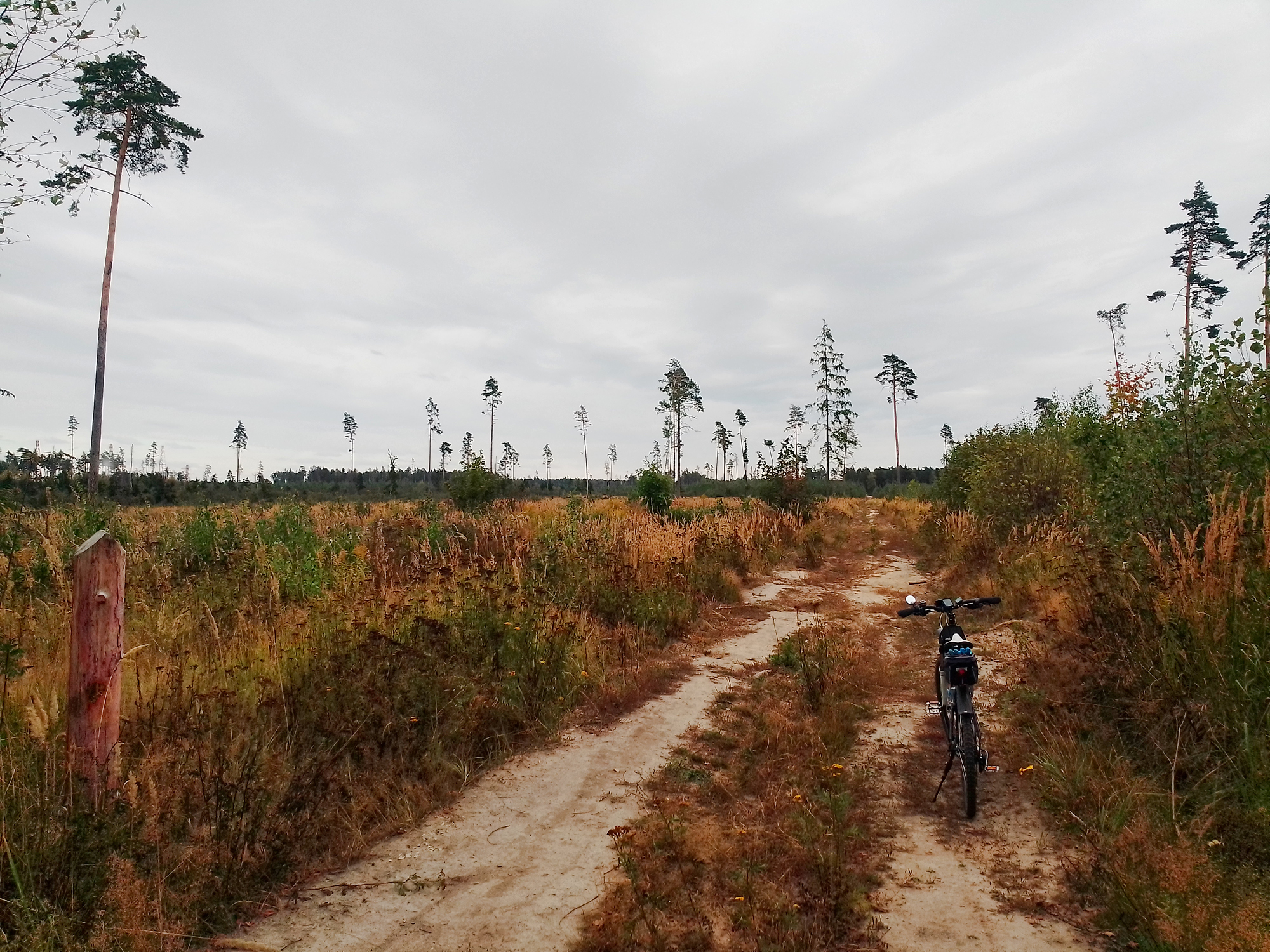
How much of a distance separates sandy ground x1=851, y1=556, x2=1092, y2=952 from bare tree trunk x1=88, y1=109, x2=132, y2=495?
22.4 metres

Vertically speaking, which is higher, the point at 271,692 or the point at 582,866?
the point at 271,692

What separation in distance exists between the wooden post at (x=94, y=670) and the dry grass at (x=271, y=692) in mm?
126

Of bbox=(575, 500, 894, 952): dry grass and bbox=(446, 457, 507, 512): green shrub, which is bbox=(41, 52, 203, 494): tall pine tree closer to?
bbox=(446, 457, 507, 512): green shrub

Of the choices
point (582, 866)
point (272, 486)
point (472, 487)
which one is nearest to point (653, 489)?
point (472, 487)

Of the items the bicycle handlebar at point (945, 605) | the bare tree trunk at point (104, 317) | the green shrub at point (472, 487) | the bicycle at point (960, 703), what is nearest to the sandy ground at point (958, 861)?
the bicycle at point (960, 703)

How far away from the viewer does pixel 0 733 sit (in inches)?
132

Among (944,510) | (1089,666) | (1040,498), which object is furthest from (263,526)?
(944,510)

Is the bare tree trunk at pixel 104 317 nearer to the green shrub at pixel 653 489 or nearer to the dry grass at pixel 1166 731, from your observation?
the green shrub at pixel 653 489

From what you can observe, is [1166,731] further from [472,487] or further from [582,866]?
[472,487]

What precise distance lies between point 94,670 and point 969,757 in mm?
4484

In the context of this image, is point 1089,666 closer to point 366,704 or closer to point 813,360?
point 366,704

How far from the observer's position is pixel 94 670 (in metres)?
2.96

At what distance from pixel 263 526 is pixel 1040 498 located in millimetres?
13626

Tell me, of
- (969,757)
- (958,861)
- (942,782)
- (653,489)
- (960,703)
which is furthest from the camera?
(653,489)
